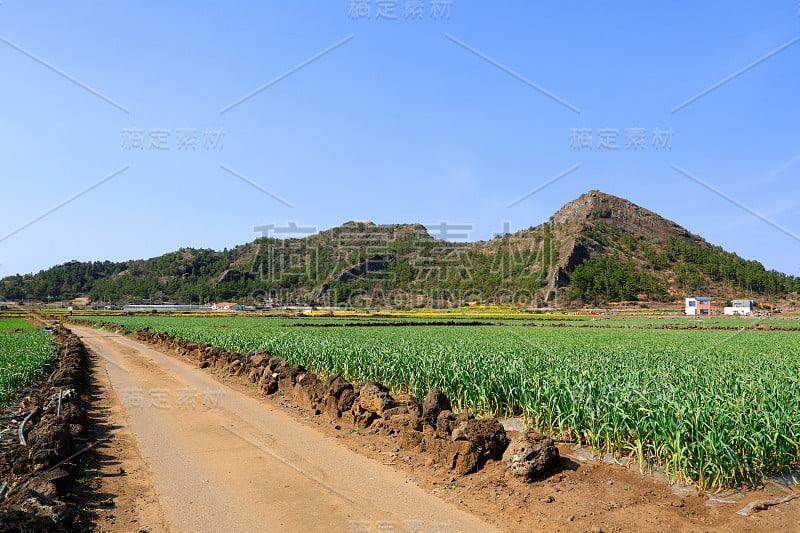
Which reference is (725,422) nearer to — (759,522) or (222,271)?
(759,522)

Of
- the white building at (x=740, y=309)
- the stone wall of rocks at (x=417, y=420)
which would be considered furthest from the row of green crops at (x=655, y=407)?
the white building at (x=740, y=309)

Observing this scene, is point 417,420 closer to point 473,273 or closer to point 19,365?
point 19,365

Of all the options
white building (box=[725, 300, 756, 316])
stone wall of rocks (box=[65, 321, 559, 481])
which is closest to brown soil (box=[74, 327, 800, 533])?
stone wall of rocks (box=[65, 321, 559, 481])

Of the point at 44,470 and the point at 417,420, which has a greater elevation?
the point at 417,420

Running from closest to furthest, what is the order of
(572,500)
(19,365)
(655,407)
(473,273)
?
(572,500)
(655,407)
(19,365)
(473,273)

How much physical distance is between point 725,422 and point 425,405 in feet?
15.4

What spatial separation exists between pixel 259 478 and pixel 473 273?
152307 mm

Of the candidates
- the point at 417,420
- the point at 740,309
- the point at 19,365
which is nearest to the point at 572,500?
the point at 417,420

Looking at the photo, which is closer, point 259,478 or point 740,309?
point 259,478

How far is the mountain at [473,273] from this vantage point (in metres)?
135

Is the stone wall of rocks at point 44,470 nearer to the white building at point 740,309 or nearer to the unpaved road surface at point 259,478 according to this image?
the unpaved road surface at point 259,478

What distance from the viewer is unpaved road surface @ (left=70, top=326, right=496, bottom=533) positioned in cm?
532

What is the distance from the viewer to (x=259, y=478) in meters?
6.63

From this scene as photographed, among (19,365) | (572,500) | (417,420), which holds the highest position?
(417,420)
